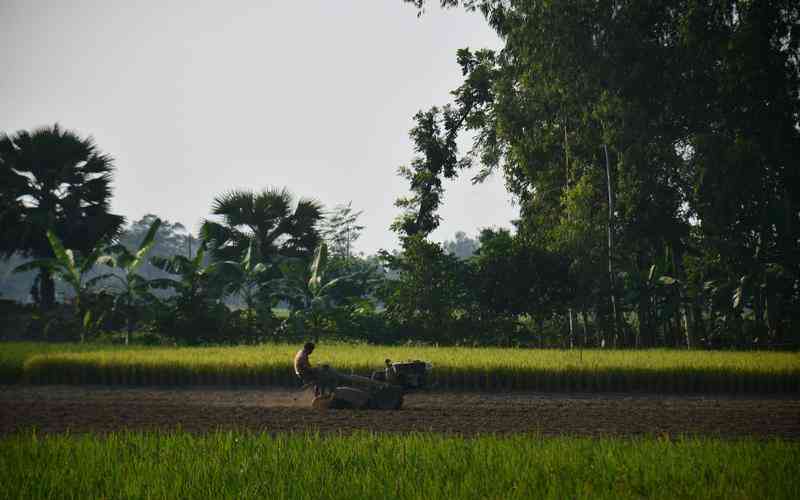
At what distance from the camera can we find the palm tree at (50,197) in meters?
29.5

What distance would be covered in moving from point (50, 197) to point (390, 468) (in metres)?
26.6

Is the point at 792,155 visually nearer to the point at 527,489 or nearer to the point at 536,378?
the point at 536,378

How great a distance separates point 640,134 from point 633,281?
555 centimetres

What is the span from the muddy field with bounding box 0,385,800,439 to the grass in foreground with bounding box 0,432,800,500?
6.77 feet

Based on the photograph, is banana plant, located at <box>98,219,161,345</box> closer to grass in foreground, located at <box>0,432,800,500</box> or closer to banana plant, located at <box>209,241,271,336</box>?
banana plant, located at <box>209,241,271,336</box>

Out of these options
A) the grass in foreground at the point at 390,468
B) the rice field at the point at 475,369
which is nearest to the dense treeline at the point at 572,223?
the rice field at the point at 475,369

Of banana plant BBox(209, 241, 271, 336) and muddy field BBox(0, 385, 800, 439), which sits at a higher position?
banana plant BBox(209, 241, 271, 336)

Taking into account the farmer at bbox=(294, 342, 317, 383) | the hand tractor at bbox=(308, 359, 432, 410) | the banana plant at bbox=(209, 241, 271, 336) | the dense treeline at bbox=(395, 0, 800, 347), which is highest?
the dense treeline at bbox=(395, 0, 800, 347)

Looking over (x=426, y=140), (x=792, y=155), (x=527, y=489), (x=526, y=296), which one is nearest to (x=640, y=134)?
(x=792, y=155)

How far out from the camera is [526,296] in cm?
3005

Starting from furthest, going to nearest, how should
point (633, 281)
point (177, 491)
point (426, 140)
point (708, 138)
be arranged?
point (426, 140), point (633, 281), point (708, 138), point (177, 491)

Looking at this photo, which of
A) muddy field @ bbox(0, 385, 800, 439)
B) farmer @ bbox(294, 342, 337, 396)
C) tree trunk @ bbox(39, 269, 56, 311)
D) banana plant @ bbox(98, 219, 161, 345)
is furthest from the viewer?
tree trunk @ bbox(39, 269, 56, 311)

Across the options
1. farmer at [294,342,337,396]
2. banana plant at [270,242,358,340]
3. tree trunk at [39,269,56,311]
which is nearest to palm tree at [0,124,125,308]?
tree trunk at [39,269,56,311]

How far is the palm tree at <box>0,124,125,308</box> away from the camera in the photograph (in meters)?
29.5
